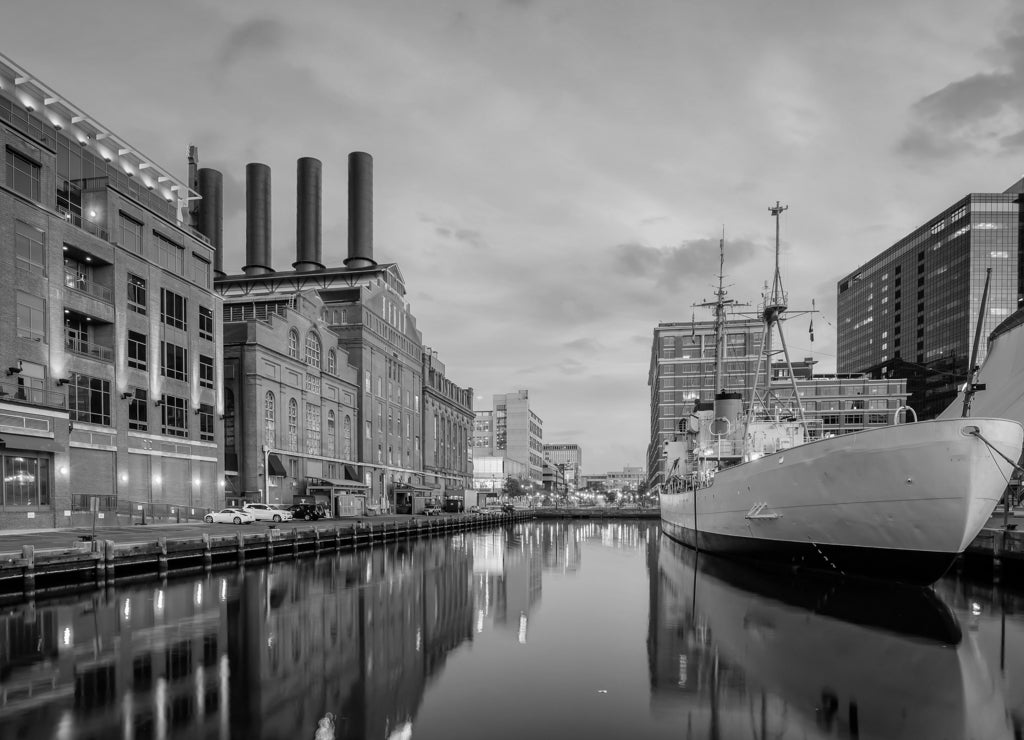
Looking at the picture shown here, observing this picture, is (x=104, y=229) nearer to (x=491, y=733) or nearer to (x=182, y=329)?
(x=182, y=329)

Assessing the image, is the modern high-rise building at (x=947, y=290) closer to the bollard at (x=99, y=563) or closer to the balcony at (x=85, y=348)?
the balcony at (x=85, y=348)

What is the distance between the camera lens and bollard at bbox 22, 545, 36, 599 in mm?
24188

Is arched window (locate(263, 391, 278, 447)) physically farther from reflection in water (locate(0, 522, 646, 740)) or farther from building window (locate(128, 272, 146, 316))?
reflection in water (locate(0, 522, 646, 740))

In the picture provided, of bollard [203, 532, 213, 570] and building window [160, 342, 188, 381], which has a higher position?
Answer: building window [160, 342, 188, 381]

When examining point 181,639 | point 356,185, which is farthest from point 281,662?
point 356,185

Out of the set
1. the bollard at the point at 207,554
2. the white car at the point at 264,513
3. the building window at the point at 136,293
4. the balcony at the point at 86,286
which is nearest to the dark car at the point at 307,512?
the white car at the point at 264,513

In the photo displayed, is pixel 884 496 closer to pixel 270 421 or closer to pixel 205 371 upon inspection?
pixel 205 371

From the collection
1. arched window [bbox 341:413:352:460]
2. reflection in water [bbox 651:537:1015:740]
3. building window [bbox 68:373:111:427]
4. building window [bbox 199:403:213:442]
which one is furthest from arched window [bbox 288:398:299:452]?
reflection in water [bbox 651:537:1015:740]

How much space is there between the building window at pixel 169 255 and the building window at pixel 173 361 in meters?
5.92

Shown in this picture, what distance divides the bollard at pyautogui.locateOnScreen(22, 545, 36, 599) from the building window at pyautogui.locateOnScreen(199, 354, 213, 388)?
3463cm

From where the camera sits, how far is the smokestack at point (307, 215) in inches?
4572

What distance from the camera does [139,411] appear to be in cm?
5028

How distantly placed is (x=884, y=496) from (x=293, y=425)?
59591 millimetres

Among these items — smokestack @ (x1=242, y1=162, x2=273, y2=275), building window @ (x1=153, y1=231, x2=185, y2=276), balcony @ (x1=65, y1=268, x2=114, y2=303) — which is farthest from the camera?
smokestack @ (x1=242, y1=162, x2=273, y2=275)
